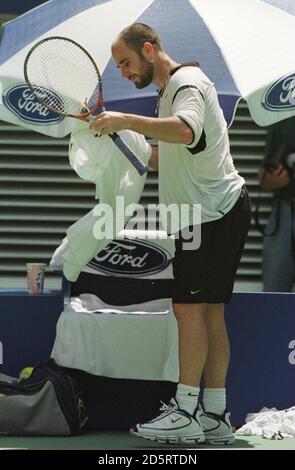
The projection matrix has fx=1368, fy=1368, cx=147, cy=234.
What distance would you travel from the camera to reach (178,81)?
5164 mm

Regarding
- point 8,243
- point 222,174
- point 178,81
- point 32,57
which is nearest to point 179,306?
point 222,174

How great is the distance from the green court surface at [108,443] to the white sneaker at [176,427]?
0.03 m

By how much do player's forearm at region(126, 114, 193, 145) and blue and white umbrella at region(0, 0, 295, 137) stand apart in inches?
37.1

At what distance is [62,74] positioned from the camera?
5.62m

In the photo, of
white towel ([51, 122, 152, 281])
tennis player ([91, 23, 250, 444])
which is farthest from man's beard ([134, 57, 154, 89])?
white towel ([51, 122, 152, 281])

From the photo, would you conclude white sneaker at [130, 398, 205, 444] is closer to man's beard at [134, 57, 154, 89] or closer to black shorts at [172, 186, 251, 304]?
black shorts at [172, 186, 251, 304]

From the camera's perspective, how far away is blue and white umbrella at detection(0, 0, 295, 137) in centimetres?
591

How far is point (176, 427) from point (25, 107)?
5.33 feet

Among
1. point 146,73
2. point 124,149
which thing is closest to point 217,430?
point 124,149

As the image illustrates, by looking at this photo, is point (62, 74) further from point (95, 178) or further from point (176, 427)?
point (176, 427)

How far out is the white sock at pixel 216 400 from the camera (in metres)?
5.33
